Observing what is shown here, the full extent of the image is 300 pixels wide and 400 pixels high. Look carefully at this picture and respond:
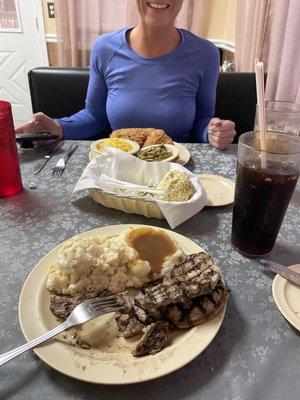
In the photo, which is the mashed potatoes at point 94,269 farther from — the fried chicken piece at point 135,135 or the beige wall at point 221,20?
the beige wall at point 221,20

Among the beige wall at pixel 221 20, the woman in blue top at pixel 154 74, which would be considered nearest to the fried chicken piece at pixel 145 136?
the woman in blue top at pixel 154 74

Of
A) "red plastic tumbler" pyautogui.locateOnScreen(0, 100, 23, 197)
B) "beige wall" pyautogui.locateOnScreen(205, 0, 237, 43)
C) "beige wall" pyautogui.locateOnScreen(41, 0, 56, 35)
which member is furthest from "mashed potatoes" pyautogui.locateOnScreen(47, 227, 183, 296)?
"beige wall" pyautogui.locateOnScreen(41, 0, 56, 35)

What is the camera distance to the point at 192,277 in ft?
1.85

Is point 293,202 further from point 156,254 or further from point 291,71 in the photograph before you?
point 291,71

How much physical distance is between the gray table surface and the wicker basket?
2cm

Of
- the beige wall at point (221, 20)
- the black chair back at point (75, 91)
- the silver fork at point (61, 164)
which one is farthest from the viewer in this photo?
the beige wall at point (221, 20)

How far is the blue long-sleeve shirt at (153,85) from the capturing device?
1.50 metres

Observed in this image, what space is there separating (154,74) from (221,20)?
1.72 m

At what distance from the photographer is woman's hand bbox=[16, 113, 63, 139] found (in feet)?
4.02

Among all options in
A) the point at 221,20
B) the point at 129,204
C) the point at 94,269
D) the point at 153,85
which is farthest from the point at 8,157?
the point at 221,20

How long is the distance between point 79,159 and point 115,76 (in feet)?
1.95

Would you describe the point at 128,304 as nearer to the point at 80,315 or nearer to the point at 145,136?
the point at 80,315

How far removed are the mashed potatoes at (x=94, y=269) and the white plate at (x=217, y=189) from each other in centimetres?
33

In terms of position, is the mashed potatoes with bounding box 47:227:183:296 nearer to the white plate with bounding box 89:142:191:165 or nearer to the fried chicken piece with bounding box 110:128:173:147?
the white plate with bounding box 89:142:191:165
